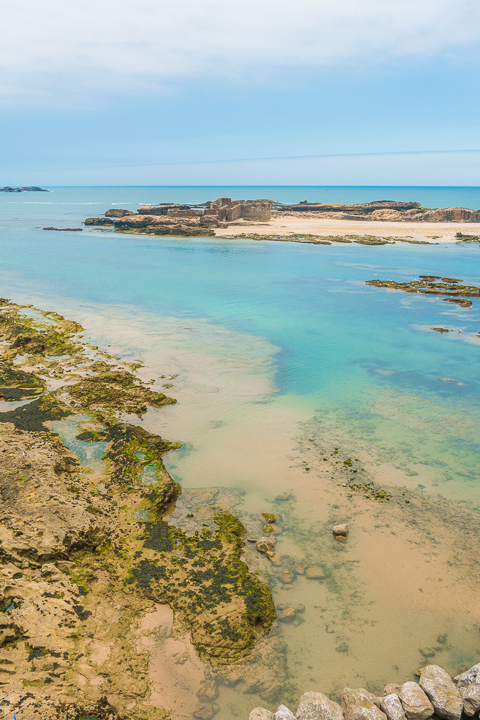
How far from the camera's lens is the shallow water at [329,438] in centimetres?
631

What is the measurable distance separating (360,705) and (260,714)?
1119mm

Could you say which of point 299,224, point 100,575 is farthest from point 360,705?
point 299,224

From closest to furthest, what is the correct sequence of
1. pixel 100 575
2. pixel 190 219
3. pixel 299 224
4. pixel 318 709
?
pixel 318 709
pixel 100 575
pixel 190 219
pixel 299 224

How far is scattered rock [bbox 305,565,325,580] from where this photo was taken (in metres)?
7.18

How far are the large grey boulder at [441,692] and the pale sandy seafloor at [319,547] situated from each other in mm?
→ 521

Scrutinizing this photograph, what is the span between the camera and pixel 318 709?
4.73 metres

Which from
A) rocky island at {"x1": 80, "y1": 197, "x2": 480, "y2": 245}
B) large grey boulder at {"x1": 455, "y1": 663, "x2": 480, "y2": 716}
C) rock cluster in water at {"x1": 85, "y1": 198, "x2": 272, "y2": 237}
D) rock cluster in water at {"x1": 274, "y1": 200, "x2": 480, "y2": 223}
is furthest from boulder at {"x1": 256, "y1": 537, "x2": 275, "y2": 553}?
rock cluster in water at {"x1": 274, "y1": 200, "x2": 480, "y2": 223}

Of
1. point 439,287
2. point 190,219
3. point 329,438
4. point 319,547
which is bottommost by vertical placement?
point 319,547

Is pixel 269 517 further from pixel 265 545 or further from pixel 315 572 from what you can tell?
pixel 315 572

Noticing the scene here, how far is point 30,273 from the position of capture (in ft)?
109

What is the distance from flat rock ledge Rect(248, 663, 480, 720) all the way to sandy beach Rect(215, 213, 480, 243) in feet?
175

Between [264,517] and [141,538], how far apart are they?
7.67ft

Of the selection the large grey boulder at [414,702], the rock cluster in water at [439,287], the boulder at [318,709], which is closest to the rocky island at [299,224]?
the rock cluster in water at [439,287]

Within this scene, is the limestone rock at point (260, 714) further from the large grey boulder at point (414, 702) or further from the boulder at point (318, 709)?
the large grey boulder at point (414, 702)
